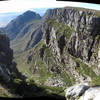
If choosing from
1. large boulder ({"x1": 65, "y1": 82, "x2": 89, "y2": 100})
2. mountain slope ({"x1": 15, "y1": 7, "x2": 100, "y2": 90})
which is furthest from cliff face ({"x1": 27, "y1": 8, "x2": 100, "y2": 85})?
large boulder ({"x1": 65, "y1": 82, "x2": 89, "y2": 100})

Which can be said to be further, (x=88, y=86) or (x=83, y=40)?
(x=83, y=40)

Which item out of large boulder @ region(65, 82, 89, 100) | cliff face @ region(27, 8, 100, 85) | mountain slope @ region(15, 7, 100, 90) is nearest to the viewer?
large boulder @ region(65, 82, 89, 100)

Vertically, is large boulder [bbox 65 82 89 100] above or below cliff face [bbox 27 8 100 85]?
above

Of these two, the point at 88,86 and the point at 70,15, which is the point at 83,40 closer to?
the point at 70,15

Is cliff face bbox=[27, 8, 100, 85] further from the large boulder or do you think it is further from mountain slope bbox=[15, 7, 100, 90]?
the large boulder

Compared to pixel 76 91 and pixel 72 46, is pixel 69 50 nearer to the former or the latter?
pixel 72 46

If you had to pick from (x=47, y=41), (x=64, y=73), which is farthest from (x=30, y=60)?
(x=64, y=73)

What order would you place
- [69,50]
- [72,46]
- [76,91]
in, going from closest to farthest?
[76,91] < [72,46] < [69,50]

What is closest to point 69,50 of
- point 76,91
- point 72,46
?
point 72,46

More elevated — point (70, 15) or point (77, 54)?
point (70, 15)
